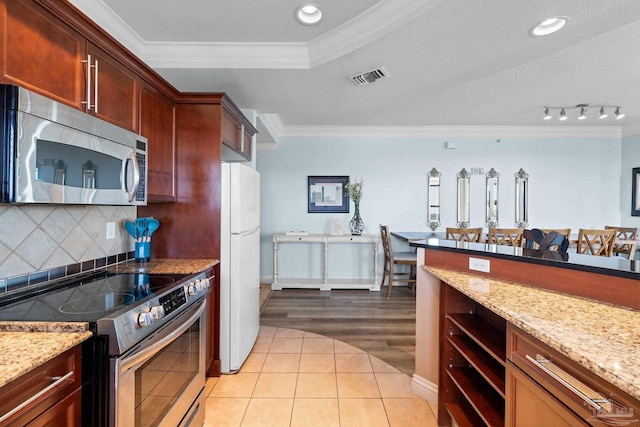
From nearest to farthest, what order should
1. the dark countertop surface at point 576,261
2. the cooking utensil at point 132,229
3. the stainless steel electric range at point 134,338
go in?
the stainless steel electric range at point 134,338 < the dark countertop surface at point 576,261 < the cooking utensil at point 132,229

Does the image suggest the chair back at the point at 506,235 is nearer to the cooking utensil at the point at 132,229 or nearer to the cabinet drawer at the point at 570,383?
the cabinet drawer at the point at 570,383

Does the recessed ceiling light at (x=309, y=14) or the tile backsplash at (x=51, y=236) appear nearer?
the tile backsplash at (x=51, y=236)

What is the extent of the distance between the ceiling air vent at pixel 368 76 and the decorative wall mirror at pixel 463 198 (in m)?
2.93

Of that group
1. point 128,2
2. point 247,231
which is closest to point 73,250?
point 247,231

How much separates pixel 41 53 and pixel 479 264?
231 cm

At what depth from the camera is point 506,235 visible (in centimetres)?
409

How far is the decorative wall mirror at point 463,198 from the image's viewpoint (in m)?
5.05

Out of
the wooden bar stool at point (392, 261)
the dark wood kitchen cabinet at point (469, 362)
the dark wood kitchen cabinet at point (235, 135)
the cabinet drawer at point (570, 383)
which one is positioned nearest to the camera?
the cabinet drawer at point (570, 383)

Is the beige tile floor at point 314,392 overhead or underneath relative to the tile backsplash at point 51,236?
underneath

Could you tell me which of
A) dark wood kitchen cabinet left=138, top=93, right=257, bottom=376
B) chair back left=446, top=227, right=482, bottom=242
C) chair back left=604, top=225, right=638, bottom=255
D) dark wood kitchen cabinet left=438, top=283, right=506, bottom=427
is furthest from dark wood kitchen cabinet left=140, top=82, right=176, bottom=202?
chair back left=604, top=225, right=638, bottom=255

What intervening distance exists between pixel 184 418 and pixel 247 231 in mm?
1362

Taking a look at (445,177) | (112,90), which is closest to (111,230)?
(112,90)

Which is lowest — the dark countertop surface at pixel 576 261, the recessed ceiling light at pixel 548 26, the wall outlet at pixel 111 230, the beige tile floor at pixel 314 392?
the beige tile floor at pixel 314 392

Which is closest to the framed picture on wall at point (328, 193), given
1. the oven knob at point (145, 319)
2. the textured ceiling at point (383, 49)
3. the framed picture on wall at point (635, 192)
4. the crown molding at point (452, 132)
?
the crown molding at point (452, 132)
